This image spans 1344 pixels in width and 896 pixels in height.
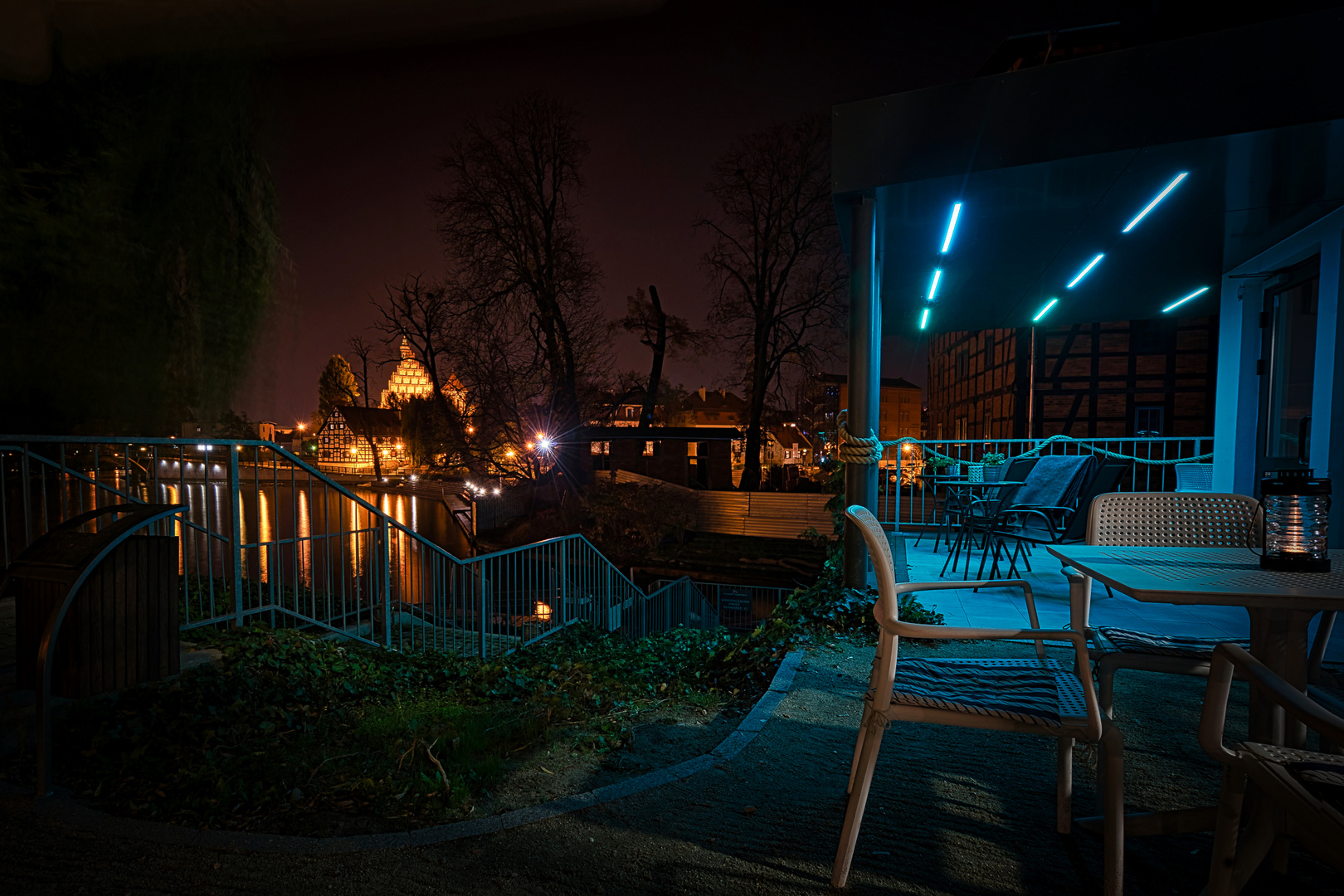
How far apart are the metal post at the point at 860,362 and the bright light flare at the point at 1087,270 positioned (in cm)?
333

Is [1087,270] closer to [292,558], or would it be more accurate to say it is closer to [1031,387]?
[1031,387]

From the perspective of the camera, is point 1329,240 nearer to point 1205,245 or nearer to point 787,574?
point 1205,245

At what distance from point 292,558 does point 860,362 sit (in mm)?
5073

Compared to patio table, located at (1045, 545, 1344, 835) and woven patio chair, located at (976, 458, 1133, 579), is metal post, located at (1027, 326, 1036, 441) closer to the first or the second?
woven patio chair, located at (976, 458, 1133, 579)

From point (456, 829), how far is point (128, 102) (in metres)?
5.02

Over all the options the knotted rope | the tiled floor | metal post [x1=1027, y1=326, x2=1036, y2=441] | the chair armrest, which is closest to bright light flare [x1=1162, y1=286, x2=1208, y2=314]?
metal post [x1=1027, y1=326, x2=1036, y2=441]

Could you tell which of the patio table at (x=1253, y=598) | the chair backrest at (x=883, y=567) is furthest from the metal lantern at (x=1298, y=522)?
the chair backrest at (x=883, y=567)

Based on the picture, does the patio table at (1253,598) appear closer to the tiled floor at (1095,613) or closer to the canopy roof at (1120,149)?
the tiled floor at (1095,613)

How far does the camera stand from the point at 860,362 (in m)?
4.48

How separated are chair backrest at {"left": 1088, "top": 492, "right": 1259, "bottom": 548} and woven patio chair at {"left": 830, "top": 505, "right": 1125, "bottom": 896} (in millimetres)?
888

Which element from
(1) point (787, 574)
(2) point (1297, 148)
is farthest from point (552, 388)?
(2) point (1297, 148)

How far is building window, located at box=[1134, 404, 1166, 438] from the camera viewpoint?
16000mm

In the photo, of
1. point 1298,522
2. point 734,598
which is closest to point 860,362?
point 1298,522

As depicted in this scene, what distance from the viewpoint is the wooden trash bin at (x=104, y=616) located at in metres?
2.55
